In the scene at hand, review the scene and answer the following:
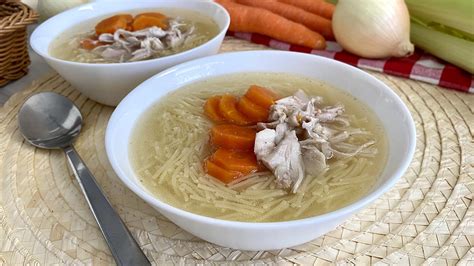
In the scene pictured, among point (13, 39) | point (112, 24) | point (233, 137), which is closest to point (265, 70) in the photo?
point (233, 137)

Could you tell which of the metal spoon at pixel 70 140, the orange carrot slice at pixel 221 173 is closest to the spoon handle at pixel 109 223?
the metal spoon at pixel 70 140

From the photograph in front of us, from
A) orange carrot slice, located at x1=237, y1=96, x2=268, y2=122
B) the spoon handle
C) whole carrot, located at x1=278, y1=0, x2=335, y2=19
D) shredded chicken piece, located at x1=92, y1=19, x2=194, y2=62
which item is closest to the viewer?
the spoon handle

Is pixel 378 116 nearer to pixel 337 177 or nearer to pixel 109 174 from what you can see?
pixel 337 177

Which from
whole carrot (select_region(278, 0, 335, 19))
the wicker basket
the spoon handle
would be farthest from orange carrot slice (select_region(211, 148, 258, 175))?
whole carrot (select_region(278, 0, 335, 19))

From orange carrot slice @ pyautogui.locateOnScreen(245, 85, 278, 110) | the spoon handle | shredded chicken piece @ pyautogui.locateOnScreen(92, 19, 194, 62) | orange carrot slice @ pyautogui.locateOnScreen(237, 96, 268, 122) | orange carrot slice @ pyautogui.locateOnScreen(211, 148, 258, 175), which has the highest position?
orange carrot slice @ pyautogui.locateOnScreen(245, 85, 278, 110)

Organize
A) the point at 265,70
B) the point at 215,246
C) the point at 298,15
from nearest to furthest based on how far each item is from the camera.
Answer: the point at 215,246 < the point at 265,70 < the point at 298,15

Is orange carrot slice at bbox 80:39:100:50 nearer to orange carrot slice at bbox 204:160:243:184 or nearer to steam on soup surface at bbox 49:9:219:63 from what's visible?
steam on soup surface at bbox 49:9:219:63

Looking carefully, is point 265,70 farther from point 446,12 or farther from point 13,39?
point 13,39
